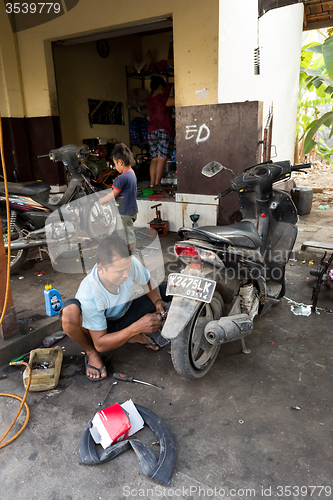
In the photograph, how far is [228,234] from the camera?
8.21ft

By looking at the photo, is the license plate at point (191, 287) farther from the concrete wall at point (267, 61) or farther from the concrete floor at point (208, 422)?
the concrete wall at point (267, 61)

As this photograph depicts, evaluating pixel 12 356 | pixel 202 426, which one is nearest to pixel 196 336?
pixel 202 426

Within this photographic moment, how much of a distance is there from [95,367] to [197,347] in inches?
30.3

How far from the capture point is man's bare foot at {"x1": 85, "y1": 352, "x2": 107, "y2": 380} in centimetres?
253

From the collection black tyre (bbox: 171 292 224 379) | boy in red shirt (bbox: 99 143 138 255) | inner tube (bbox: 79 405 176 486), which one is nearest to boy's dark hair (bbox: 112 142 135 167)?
boy in red shirt (bbox: 99 143 138 255)

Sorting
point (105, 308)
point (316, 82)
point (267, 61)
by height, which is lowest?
point (105, 308)

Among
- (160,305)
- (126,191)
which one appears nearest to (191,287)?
(160,305)

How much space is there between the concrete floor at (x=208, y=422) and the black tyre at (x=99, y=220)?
2108 mm

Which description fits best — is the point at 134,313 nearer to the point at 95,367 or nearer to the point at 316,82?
the point at 95,367

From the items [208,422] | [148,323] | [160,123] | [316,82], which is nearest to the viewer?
[208,422]

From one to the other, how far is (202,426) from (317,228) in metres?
4.96

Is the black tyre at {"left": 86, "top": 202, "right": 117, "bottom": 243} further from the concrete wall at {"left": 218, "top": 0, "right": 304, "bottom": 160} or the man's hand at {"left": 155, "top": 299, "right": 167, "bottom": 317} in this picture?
the man's hand at {"left": 155, "top": 299, "right": 167, "bottom": 317}

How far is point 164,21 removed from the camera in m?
5.55

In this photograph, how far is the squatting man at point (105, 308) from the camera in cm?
233
